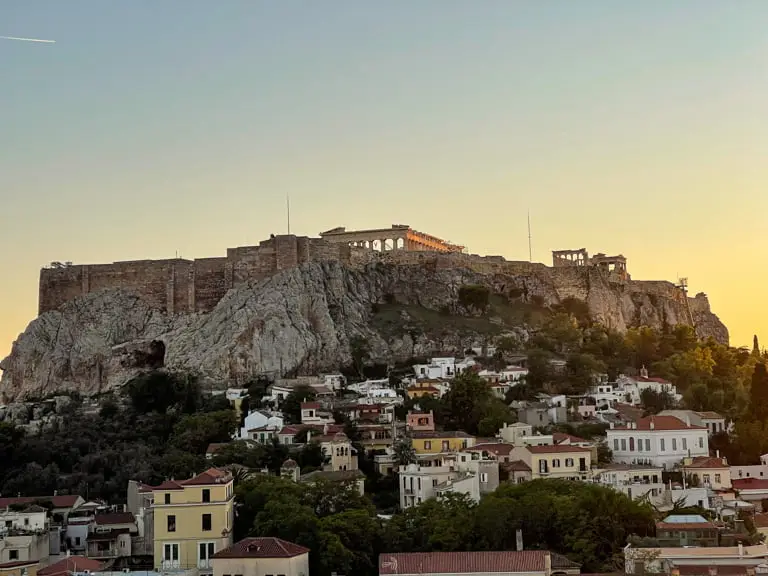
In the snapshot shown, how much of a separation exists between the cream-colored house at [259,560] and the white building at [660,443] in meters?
21.5

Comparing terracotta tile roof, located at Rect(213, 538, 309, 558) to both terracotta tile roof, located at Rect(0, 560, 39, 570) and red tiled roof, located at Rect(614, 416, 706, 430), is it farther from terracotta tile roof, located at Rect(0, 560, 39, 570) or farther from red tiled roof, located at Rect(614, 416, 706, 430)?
red tiled roof, located at Rect(614, 416, 706, 430)

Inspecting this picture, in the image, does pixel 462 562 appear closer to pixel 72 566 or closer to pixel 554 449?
pixel 72 566

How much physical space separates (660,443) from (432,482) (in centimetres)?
1151

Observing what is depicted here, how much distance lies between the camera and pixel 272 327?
246 feet

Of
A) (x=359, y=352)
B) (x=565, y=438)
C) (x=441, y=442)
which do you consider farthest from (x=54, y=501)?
(x=359, y=352)

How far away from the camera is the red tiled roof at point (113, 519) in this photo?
46188 millimetres

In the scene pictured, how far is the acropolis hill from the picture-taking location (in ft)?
248

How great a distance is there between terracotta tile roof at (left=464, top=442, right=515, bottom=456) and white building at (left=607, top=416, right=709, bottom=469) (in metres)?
5.41

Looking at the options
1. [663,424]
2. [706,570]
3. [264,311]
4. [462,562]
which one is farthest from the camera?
[264,311]

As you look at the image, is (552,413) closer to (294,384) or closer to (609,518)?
(294,384)

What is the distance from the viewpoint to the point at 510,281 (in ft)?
293

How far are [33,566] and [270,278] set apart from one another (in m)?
43.9

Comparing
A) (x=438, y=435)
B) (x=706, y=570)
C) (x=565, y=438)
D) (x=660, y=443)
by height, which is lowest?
(x=706, y=570)

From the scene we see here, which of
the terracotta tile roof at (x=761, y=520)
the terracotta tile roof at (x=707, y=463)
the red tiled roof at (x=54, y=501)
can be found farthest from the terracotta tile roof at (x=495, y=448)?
the red tiled roof at (x=54, y=501)
